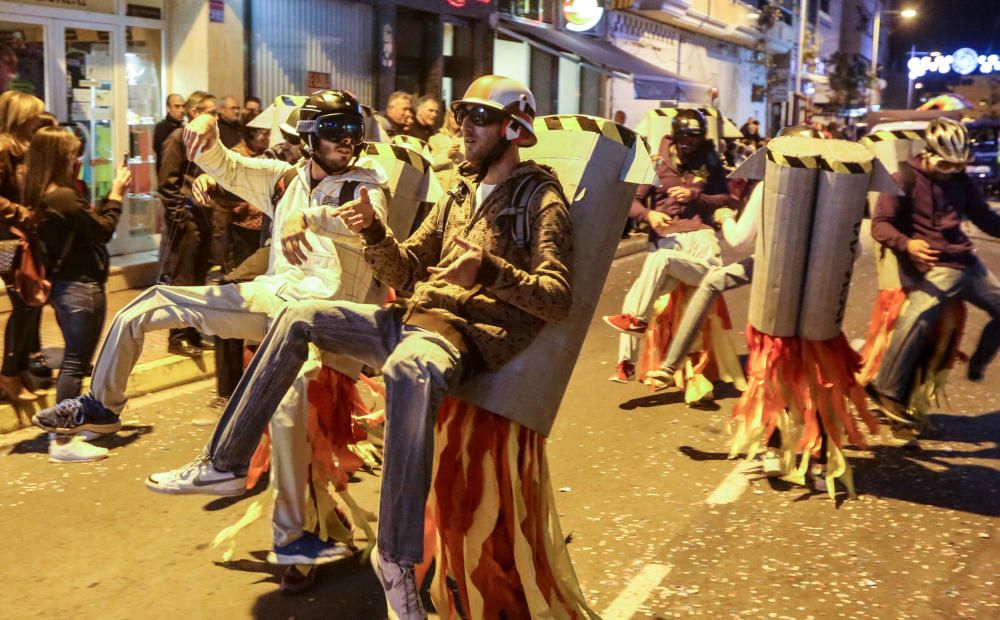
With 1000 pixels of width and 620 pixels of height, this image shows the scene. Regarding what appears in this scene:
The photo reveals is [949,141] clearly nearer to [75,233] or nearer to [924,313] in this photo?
[924,313]

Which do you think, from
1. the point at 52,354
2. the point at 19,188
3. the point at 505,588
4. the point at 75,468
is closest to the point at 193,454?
the point at 75,468

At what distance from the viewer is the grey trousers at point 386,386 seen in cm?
362

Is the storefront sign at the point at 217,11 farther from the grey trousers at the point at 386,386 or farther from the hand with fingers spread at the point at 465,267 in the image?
the hand with fingers spread at the point at 465,267

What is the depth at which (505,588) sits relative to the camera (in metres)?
4.04

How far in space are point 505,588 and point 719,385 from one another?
4.72 metres

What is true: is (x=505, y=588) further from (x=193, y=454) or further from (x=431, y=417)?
(x=193, y=454)

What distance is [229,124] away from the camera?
9875 mm

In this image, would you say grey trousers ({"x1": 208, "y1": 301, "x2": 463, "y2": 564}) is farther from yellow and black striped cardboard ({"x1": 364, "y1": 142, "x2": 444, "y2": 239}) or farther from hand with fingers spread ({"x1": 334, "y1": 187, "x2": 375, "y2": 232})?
yellow and black striped cardboard ({"x1": 364, "y1": 142, "x2": 444, "y2": 239})

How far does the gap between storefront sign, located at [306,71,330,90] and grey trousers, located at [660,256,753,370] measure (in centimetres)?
996

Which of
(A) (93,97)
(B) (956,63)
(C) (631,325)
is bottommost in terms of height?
(C) (631,325)

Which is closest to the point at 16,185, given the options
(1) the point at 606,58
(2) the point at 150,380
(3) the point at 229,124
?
(2) the point at 150,380

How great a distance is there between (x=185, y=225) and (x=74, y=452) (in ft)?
8.90

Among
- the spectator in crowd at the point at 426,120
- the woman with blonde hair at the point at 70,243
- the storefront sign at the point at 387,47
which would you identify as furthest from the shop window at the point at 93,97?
the storefront sign at the point at 387,47

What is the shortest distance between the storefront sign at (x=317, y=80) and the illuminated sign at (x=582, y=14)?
7.97m
